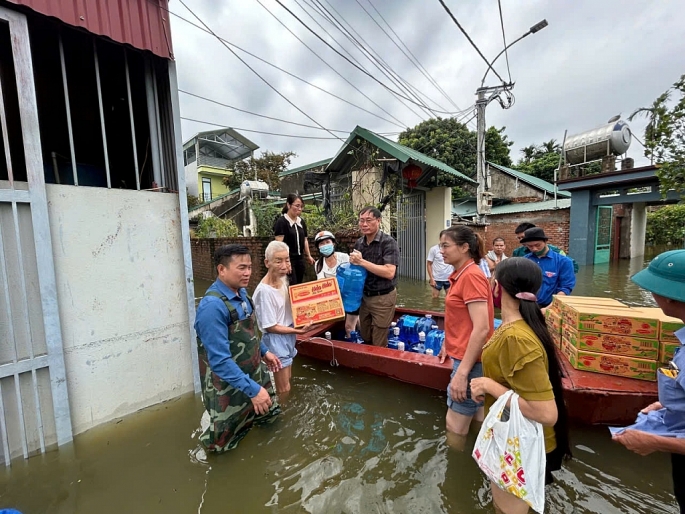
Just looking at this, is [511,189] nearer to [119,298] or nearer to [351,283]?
[351,283]

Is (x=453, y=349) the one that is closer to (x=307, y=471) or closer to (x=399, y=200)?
(x=307, y=471)

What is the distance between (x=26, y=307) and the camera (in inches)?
92.8

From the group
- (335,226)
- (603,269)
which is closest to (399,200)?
(335,226)

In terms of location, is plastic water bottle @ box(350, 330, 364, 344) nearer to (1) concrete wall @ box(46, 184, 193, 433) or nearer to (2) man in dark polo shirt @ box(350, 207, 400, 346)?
(2) man in dark polo shirt @ box(350, 207, 400, 346)

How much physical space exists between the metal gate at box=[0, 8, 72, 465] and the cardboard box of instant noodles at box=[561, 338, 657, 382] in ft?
13.6

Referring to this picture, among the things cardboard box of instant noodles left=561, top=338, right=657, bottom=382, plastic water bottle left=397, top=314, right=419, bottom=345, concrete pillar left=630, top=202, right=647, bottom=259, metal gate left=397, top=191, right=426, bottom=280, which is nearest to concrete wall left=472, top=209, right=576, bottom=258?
metal gate left=397, top=191, right=426, bottom=280

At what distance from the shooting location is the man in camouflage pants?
2004 mm

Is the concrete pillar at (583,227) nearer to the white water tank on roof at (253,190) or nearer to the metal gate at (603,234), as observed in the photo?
the metal gate at (603,234)

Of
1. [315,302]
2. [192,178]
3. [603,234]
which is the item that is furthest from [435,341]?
[192,178]

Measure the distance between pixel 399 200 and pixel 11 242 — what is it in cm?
845

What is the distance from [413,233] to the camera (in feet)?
34.5

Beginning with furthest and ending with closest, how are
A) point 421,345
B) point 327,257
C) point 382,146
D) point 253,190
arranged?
1. point 253,190
2. point 382,146
3. point 421,345
4. point 327,257

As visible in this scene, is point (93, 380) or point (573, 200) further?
point (573, 200)

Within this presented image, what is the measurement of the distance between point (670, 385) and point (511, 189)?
63.8 ft
